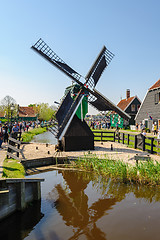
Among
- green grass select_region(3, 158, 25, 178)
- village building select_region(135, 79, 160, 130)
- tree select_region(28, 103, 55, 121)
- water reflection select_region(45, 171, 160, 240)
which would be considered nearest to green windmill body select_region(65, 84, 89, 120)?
water reflection select_region(45, 171, 160, 240)

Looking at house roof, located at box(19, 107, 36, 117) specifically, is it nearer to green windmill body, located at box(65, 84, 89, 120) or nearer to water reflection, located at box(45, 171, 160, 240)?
green windmill body, located at box(65, 84, 89, 120)

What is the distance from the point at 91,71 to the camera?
47.2ft

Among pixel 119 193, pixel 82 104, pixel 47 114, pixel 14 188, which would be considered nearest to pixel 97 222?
pixel 119 193

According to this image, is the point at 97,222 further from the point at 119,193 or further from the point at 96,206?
the point at 119,193

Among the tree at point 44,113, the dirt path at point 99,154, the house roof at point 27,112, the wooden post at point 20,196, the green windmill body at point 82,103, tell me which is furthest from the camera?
the house roof at point 27,112

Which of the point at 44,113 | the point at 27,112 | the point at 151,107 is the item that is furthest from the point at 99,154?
the point at 27,112

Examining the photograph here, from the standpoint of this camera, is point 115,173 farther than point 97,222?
Yes

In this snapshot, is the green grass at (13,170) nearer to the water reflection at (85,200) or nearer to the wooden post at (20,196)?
the wooden post at (20,196)

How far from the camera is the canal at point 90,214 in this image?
5.21m

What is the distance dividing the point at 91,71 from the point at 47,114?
55035 millimetres

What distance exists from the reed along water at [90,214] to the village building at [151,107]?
61.1ft

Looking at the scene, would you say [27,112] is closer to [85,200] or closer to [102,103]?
[102,103]

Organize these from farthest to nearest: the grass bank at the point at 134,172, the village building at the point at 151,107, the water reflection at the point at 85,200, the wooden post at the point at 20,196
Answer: the village building at the point at 151,107, the grass bank at the point at 134,172, the wooden post at the point at 20,196, the water reflection at the point at 85,200

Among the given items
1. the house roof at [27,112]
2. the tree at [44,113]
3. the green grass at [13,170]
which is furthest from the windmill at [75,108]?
the house roof at [27,112]
